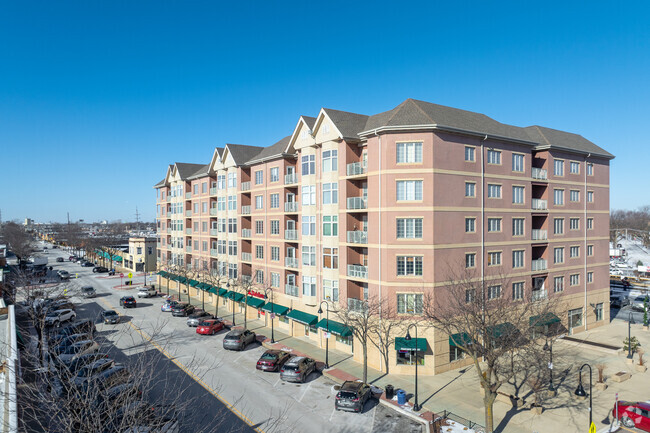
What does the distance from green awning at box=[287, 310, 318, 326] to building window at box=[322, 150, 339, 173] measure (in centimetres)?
1300

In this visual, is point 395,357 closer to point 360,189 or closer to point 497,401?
point 497,401

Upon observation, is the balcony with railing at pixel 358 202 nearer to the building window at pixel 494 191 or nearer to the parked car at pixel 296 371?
the building window at pixel 494 191

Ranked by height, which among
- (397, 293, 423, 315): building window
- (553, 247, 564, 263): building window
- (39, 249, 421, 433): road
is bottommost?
(39, 249, 421, 433): road

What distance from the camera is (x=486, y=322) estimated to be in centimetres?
2083

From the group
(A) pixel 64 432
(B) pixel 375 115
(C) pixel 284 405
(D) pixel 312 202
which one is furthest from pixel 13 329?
(B) pixel 375 115

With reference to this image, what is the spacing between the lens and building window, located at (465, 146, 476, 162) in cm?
2927

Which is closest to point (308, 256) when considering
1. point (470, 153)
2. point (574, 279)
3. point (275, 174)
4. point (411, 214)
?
point (275, 174)

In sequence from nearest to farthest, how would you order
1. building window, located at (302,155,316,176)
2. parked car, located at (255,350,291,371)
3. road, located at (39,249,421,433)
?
road, located at (39,249,421,433) → parked car, located at (255,350,291,371) → building window, located at (302,155,316,176)

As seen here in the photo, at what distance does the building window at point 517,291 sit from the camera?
32.2 meters

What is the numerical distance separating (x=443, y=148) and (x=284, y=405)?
20.5 meters

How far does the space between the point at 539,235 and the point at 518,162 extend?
7.29m

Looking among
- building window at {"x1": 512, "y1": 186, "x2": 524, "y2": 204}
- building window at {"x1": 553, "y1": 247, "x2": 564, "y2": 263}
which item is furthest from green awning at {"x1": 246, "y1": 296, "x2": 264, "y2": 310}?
building window at {"x1": 553, "y1": 247, "x2": 564, "y2": 263}

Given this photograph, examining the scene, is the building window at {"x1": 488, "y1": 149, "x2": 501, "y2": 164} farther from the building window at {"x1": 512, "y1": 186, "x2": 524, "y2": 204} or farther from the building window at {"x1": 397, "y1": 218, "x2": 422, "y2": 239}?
the building window at {"x1": 397, "y1": 218, "x2": 422, "y2": 239}

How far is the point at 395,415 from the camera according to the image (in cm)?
2108
